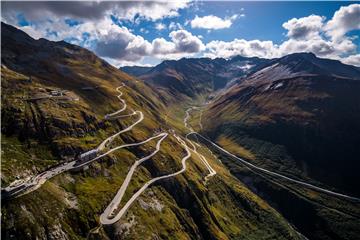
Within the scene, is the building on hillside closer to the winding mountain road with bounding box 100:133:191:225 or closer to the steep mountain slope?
the steep mountain slope

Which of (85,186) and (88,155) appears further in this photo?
(88,155)

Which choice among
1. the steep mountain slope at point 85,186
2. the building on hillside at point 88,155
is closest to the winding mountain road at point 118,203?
the steep mountain slope at point 85,186

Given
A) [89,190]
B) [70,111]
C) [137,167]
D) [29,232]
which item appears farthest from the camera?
[70,111]

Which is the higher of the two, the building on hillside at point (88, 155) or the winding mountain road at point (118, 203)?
the building on hillside at point (88, 155)

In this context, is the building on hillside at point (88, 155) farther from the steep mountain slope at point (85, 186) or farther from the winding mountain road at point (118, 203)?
the winding mountain road at point (118, 203)

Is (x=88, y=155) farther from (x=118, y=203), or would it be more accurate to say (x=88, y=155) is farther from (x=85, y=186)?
(x=118, y=203)

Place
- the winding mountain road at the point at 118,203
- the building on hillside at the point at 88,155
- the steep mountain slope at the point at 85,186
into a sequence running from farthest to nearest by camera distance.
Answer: the building on hillside at the point at 88,155, the winding mountain road at the point at 118,203, the steep mountain slope at the point at 85,186

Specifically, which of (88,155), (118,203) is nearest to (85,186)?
(118,203)

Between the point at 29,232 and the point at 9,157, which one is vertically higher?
the point at 9,157

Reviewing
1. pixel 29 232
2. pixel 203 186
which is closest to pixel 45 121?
pixel 29 232

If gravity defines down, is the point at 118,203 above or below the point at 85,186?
below

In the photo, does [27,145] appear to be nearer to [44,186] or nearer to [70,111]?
[44,186]
